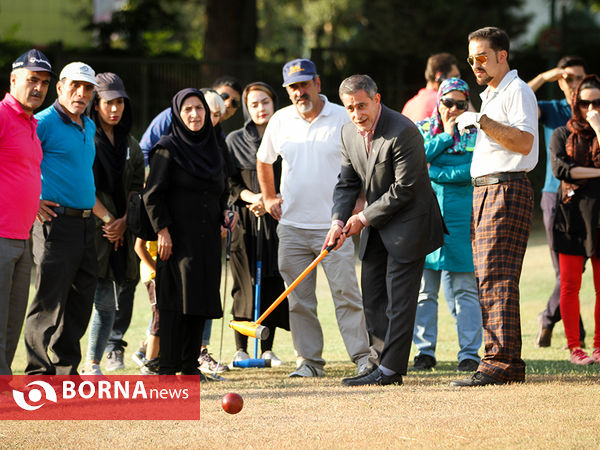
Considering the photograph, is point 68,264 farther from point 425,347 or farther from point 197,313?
point 425,347

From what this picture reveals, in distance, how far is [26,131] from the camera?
6.25m

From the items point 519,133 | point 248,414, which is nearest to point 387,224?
point 519,133

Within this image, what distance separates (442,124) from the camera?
24.9 ft

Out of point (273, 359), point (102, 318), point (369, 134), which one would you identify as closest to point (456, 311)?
point (273, 359)

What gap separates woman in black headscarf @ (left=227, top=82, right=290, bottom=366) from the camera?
27.0ft

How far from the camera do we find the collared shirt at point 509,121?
6.24m

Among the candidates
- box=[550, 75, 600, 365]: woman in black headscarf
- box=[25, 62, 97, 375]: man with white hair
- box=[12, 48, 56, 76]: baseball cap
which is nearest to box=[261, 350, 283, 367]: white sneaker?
box=[25, 62, 97, 375]: man with white hair

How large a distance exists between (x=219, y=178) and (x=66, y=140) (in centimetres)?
110

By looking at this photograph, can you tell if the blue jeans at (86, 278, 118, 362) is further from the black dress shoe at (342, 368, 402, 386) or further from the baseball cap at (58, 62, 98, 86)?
the black dress shoe at (342, 368, 402, 386)

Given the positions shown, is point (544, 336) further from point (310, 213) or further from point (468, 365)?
point (310, 213)

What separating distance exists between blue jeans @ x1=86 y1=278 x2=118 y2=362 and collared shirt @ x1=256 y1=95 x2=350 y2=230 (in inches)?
57.4

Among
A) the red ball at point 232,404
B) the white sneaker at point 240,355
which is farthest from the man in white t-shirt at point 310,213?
the red ball at point 232,404

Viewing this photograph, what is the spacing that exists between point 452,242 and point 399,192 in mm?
1300

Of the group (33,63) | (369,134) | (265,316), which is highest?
(33,63)
